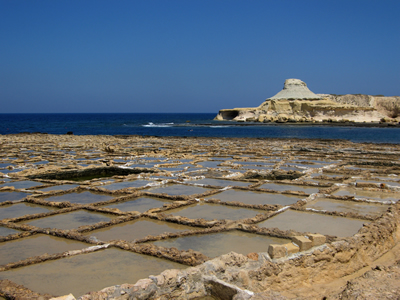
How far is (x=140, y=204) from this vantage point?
6.02 meters

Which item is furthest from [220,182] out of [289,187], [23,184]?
[23,184]

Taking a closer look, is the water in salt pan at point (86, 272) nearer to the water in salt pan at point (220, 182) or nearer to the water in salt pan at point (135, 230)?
the water in salt pan at point (135, 230)

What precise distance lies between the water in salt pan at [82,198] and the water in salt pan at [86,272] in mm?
2567

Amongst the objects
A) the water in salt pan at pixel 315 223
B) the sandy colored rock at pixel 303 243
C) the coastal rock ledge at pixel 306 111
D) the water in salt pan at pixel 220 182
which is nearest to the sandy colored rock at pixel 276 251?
the sandy colored rock at pixel 303 243

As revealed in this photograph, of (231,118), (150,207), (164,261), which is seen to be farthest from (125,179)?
(231,118)

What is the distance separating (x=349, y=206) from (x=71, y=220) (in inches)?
167

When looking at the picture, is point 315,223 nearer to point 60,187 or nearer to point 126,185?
point 126,185

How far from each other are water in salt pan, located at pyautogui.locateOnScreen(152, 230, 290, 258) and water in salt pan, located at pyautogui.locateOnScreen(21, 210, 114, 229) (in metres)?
1.34

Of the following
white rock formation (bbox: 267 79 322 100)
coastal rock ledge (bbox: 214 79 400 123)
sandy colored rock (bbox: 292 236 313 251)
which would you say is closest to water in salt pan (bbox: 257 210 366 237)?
sandy colored rock (bbox: 292 236 313 251)

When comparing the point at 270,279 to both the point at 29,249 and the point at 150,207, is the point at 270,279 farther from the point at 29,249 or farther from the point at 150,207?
the point at 150,207

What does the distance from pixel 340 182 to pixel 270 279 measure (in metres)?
5.25

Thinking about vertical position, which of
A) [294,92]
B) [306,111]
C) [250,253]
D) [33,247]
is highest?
[294,92]

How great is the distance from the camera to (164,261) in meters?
3.61

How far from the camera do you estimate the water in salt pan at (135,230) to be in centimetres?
439
